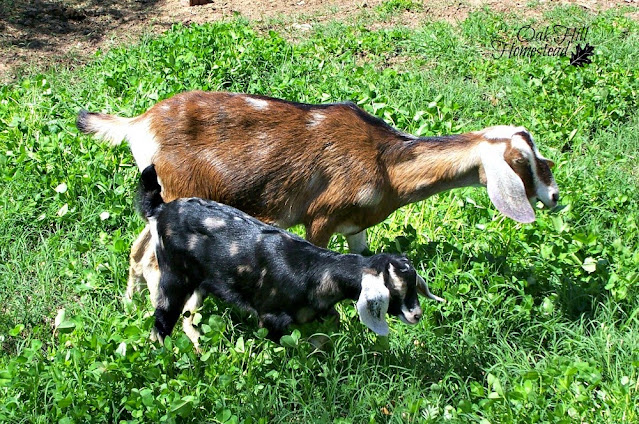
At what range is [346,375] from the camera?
3797 millimetres

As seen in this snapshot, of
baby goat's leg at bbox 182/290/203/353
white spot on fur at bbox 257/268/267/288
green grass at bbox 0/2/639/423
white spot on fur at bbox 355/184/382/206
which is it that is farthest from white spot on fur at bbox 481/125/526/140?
baby goat's leg at bbox 182/290/203/353

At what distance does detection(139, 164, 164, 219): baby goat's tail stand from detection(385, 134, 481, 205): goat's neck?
4.42 ft

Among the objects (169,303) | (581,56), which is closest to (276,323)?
(169,303)

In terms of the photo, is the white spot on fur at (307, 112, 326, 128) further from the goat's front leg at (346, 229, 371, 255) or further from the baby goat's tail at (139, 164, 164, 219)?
the baby goat's tail at (139, 164, 164, 219)

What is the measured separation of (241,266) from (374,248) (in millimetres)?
1275

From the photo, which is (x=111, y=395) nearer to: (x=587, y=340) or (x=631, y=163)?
(x=587, y=340)

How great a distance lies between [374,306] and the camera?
3291mm

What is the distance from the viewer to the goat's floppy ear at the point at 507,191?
3980 millimetres

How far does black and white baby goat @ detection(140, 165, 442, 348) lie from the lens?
3.63 meters

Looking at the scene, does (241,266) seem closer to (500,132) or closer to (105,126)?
(105,126)

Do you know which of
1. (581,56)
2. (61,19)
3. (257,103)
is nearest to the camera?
(257,103)

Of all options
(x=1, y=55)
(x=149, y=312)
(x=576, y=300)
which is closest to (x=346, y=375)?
(x=149, y=312)

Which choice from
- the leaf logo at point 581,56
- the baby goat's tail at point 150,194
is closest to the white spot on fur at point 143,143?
the baby goat's tail at point 150,194

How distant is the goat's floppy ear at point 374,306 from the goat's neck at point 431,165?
117 cm
